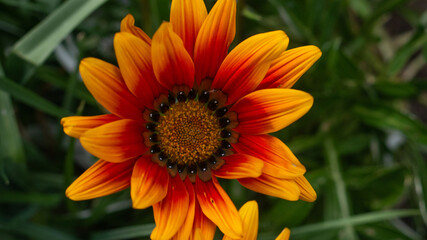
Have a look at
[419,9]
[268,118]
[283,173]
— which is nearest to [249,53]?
[268,118]

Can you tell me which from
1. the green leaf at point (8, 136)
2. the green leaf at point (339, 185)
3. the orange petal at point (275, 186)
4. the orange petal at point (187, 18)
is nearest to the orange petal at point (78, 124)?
the orange petal at point (187, 18)

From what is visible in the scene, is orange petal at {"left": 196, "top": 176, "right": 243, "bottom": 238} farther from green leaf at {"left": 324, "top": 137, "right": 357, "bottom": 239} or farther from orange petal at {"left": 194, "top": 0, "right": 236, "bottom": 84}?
green leaf at {"left": 324, "top": 137, "right": 357, "bottom": 239}

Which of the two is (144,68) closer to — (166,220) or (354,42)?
(166,220)

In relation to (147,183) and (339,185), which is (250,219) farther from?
(339,185)

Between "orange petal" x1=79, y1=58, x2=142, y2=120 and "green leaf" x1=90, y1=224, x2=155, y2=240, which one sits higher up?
"orange petal" x1=79, y1=58, x2=142, y2=120

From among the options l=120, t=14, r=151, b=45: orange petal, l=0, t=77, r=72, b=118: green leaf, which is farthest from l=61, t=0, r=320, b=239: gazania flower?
l=0, t=77, r=72, b=118: green leaf
